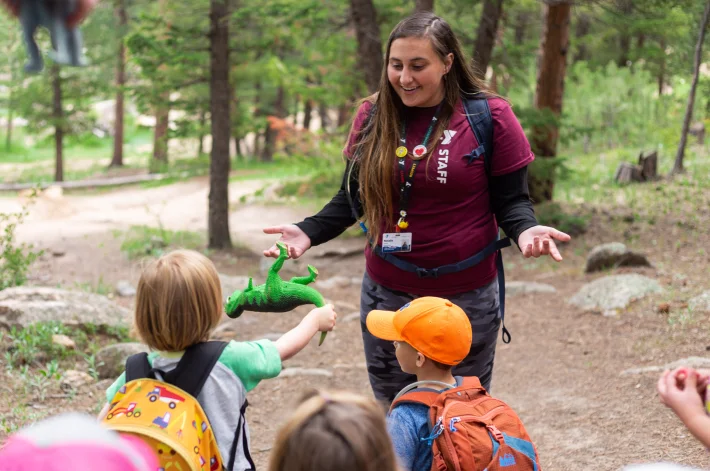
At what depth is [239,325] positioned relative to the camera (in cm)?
742

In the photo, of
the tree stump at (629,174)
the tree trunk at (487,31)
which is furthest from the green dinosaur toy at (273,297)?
the tree stump at (629,174)

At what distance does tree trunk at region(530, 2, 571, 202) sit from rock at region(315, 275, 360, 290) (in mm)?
3135

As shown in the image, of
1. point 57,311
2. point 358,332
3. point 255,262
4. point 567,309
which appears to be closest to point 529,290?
point 567,309

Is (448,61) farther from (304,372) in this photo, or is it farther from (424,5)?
(424,5)

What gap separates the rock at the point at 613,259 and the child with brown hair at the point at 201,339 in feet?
21.6

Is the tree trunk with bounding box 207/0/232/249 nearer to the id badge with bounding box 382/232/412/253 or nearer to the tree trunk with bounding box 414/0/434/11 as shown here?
the tree trunk with bounding box 414/0/434/11

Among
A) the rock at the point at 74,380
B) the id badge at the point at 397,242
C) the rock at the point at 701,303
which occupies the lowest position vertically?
the rock at the point at 74,380

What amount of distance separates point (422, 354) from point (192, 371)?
0.79m

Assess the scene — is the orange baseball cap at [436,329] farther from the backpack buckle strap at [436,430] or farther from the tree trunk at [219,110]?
the tree trunk at [219,110]

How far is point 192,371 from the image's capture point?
92.4 inches

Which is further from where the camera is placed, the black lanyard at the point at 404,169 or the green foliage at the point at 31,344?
the green foliage at the point at 31,344

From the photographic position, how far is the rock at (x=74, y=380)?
515 centimetres

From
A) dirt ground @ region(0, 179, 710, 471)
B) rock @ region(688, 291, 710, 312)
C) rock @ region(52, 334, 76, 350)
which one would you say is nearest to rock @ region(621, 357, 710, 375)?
dirt ground @ region(0, 179, 710, 471)

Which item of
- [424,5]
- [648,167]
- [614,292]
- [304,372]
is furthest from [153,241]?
[648,167]
